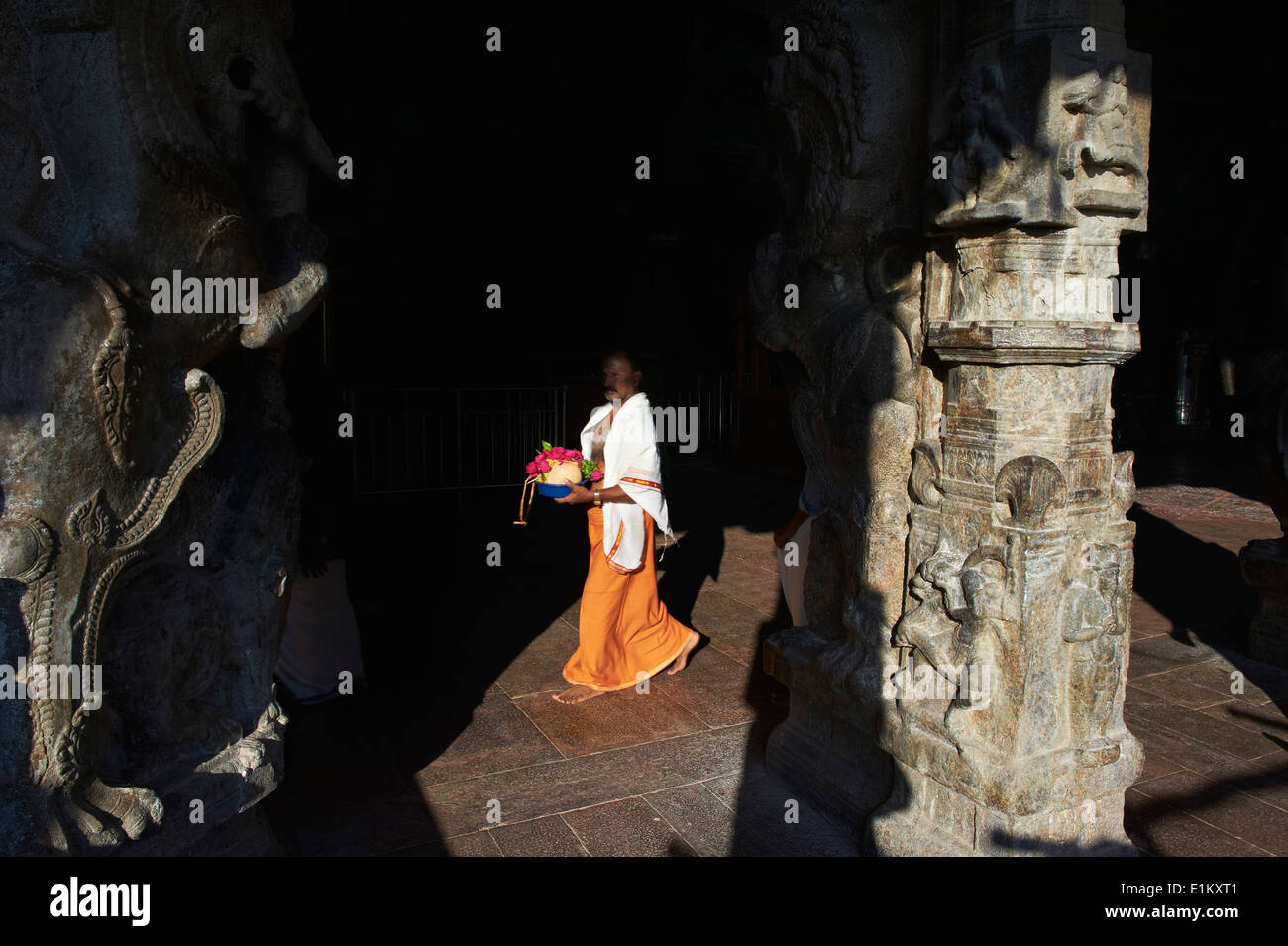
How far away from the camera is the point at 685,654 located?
5070mm

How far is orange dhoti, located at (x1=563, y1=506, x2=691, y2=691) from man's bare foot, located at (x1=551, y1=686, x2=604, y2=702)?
0.03 meters

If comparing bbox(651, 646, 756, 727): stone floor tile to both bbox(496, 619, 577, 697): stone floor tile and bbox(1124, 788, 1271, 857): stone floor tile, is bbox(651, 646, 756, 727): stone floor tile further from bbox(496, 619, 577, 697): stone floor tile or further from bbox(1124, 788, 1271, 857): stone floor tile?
bbox(1124, 788, 1271, 857): stone floor tile

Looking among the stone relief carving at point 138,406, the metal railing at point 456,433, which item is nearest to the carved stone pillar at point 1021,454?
the stone relief carving at point 138,406

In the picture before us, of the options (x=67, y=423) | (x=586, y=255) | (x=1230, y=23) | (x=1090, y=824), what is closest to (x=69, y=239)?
(x=67, y=423)

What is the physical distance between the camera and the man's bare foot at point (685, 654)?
504 cm

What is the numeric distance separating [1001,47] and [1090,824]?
7.53 feet

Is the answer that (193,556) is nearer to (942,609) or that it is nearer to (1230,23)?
(942,609)

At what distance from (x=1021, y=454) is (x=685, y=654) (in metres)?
2.64

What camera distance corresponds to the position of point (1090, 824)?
115 inches

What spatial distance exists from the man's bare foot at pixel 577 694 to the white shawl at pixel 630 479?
602 mm

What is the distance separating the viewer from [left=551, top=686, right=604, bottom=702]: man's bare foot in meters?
4.58

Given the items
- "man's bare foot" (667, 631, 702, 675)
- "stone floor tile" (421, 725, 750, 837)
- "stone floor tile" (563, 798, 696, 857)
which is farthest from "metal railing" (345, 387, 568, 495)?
"stone floor tile" (563, 798, 696, 857)

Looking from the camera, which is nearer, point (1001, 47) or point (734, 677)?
point (1001, 47)

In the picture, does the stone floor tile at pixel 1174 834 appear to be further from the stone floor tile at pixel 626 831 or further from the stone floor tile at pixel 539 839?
the stone floor tile at pixel 539 839
